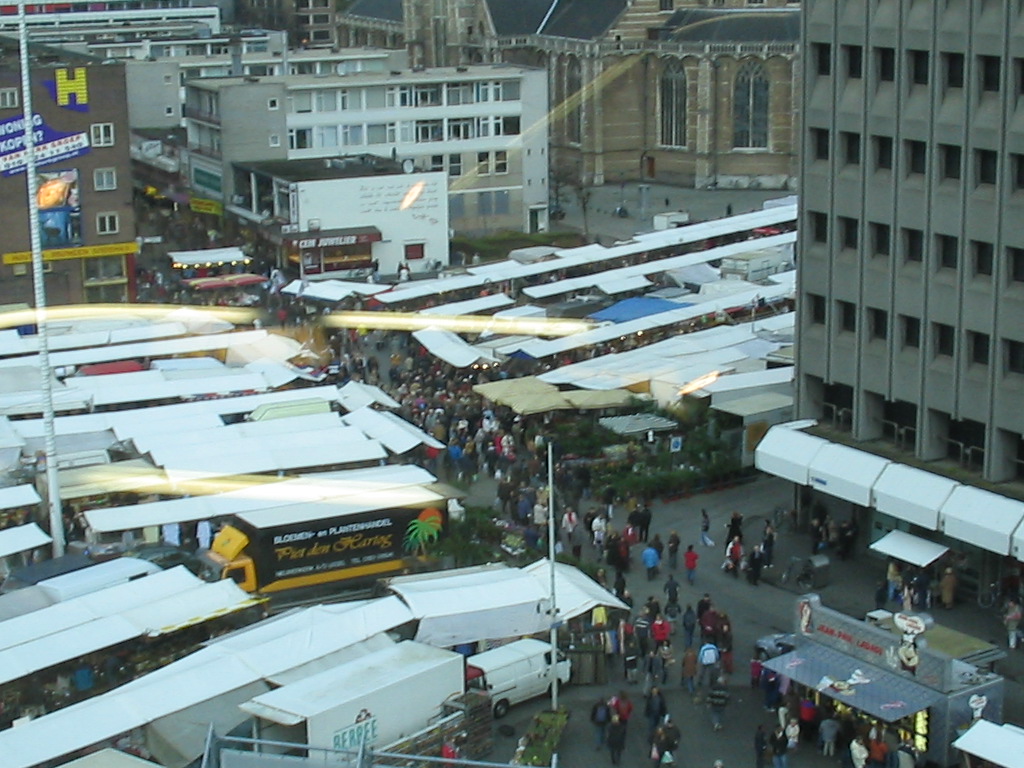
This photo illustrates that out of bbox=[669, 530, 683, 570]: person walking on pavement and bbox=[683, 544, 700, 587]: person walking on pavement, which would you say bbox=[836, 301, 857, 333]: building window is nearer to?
bbox=[669, 530, 683, 570]: person walking on pavement

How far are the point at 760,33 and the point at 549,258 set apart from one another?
3337cm

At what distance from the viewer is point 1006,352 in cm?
3528

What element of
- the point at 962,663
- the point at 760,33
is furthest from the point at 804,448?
the point at 760,33

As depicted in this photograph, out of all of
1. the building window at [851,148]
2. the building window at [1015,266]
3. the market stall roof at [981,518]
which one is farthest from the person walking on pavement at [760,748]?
the building window at [851,148]

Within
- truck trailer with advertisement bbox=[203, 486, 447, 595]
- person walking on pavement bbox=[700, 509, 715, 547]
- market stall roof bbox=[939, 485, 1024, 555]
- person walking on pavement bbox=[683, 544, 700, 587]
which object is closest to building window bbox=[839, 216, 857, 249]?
market stall roof bbox=[939, 485, 1024, 555]

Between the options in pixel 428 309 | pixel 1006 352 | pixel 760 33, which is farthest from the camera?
pixel 760 33

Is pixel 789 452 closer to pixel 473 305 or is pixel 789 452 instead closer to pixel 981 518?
pixel 981 518

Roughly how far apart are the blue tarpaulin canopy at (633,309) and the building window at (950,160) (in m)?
21.8

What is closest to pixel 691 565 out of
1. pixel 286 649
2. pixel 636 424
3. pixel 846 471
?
pixel 846 471

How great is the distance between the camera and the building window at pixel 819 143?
3947 centimetres

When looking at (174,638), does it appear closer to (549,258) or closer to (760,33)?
(549,258)

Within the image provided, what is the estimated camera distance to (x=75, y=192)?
65312mm

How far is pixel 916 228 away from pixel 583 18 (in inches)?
2721

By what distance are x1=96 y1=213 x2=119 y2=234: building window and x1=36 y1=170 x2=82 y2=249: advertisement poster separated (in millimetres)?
940
